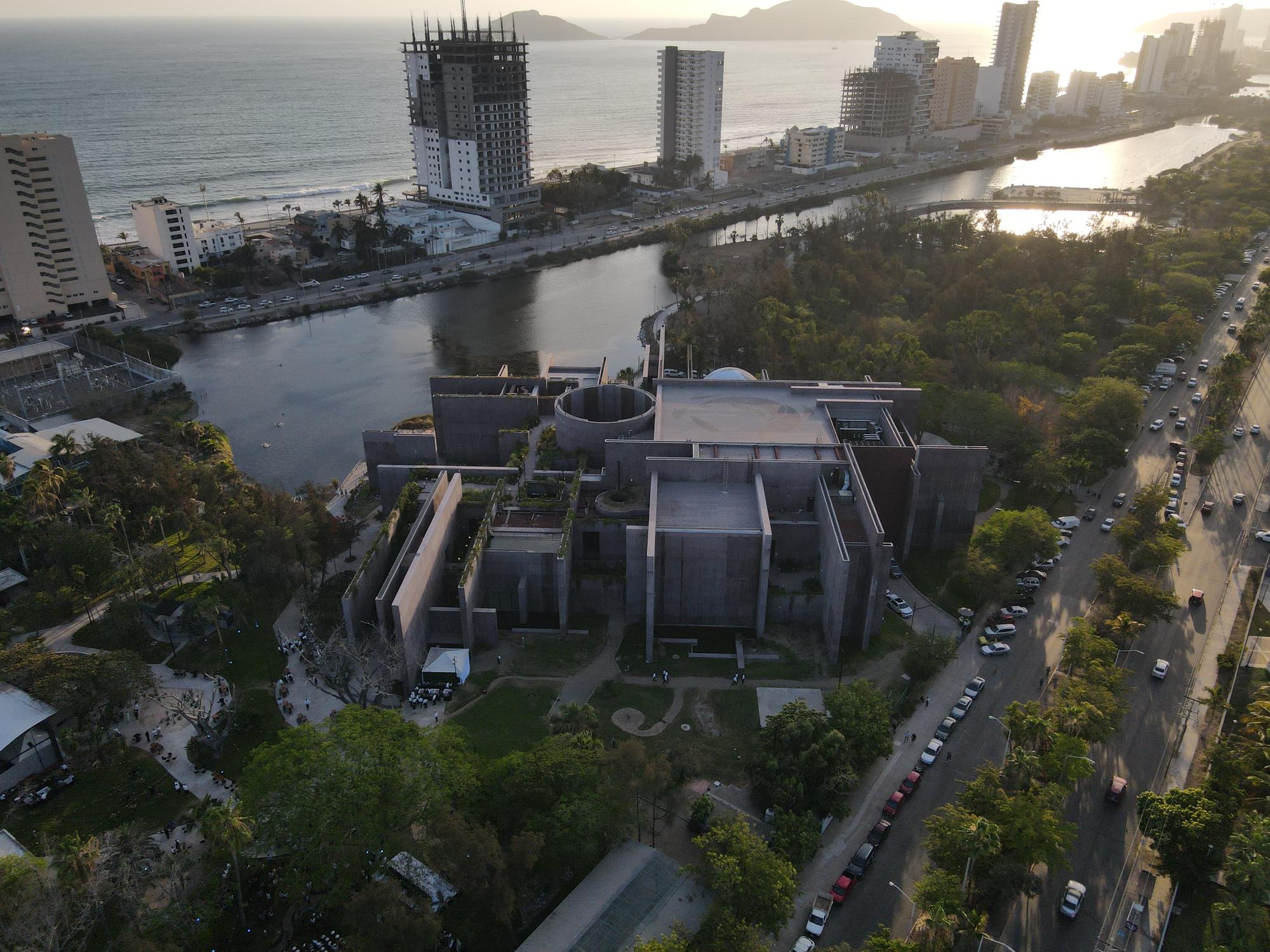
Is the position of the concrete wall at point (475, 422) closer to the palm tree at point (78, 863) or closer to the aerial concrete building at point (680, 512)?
the aerial concrete building at point (680, 512)

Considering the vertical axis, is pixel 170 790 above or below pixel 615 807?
below

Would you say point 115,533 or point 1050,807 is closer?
point 1050,807

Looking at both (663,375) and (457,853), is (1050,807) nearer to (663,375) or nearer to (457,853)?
(457,853)

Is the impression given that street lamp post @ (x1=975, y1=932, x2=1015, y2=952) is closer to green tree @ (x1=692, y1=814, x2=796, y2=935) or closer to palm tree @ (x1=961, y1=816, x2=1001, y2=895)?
palm tree @ (x1=961, y1=816, x2=1001, y2=895)

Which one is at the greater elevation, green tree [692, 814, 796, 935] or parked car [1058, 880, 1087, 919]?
green tree [692, 814, 796, 935]

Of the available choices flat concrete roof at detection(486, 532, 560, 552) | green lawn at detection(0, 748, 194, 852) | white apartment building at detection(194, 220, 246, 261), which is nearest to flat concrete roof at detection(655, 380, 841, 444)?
flat concrete roof at detection(486, 532, 560, 552)

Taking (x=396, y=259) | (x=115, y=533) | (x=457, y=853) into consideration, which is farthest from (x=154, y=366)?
(x=457, y=853)

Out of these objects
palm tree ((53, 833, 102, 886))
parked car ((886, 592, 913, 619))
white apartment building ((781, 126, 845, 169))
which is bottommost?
parked car ((886, 592, 913, 619))
